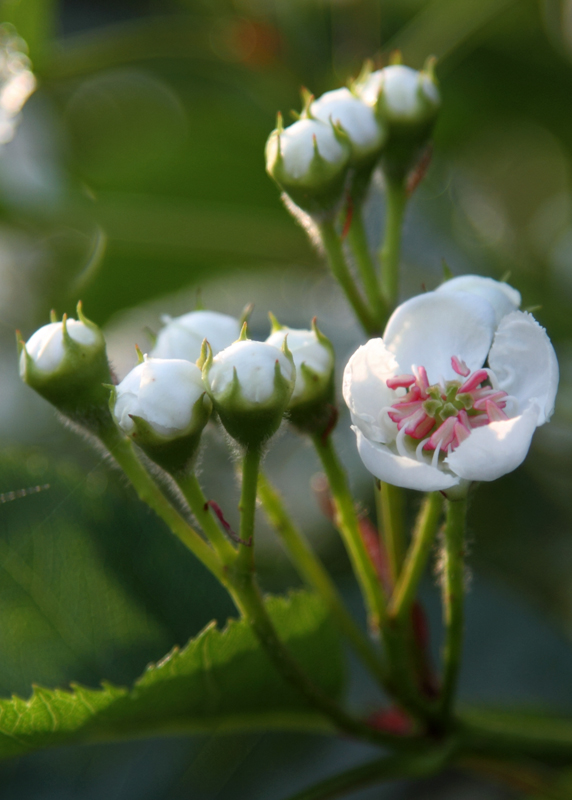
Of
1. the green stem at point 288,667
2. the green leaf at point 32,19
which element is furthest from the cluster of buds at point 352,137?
the green leaf at point 32,19

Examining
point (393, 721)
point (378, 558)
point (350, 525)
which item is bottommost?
point (393, 721)

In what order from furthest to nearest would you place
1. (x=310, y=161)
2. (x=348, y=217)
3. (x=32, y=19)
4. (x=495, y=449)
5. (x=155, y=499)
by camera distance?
(x=32, y=19) < (x=348, y=217) < (x=310, y=161) < (x=155, y=499) < (x=495, y=449)

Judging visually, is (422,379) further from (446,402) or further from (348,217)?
(348,217)

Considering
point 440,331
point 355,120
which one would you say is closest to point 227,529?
point 440,331

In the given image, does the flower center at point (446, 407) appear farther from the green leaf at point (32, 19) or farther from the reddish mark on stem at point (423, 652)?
the green leaf at point (32, 19)

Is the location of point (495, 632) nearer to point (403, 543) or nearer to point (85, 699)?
point (403, 543)

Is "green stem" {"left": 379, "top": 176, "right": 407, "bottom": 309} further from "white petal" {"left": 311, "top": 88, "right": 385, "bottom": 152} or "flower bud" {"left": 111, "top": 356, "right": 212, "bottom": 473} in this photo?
"flower bud" {"left": 111, "top": 356, "right": 212, "bottom": 473}
